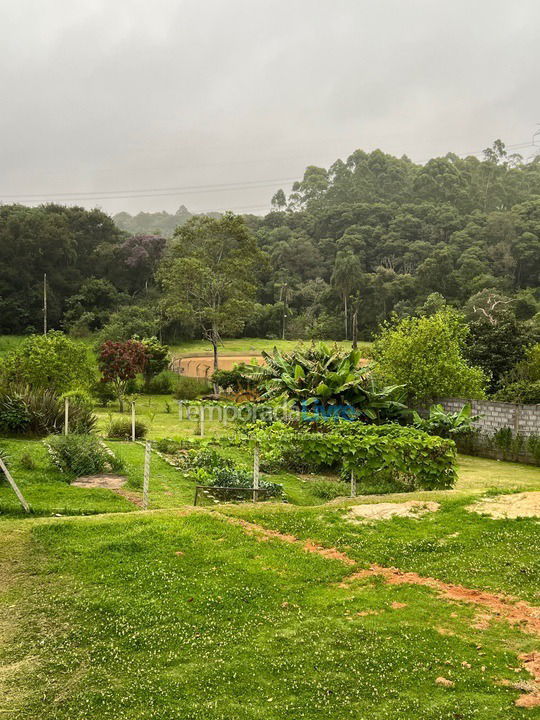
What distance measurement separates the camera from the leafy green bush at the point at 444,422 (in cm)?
1418

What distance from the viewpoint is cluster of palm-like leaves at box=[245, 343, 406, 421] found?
46.7ft

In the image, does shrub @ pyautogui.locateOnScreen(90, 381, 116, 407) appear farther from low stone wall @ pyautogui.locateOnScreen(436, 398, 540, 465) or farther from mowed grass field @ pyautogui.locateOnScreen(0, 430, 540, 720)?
mowed grass field @ pyautogui.locateOnScreen(0, 430, 540, 720)

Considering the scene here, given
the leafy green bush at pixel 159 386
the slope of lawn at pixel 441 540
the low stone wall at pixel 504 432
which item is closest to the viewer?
the slope of lawn at pixel 441 540

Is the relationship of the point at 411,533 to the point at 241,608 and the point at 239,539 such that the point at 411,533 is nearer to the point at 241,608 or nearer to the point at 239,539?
the point at 239,539

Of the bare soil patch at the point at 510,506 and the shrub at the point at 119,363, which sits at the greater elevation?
the shrub at the point at 119,363

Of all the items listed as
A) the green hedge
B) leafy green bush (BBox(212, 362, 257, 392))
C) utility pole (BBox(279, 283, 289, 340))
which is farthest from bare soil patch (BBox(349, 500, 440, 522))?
utility pole (BBox(279, 283, 289, 340))

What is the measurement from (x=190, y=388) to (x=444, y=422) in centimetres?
1410

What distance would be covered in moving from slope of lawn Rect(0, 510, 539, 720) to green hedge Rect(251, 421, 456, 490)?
8.75 feet

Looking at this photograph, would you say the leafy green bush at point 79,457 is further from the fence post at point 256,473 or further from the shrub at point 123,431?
the shrub at point 123,431

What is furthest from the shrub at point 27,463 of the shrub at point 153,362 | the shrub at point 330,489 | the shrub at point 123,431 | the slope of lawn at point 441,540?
the shrub at point 153,362

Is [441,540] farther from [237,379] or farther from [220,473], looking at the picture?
[237,379]

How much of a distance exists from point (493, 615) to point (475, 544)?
1.76m

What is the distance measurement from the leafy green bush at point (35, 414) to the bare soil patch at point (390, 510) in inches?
286

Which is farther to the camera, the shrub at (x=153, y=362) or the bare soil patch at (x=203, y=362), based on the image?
the bare soil patch at (x=203, y=362)
